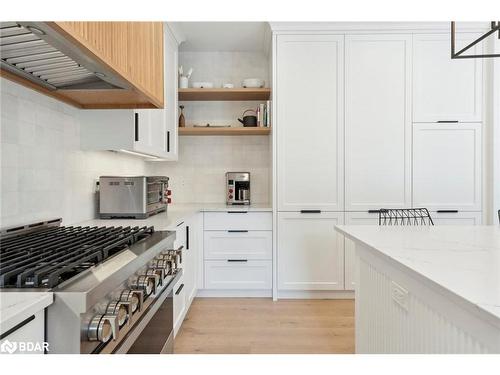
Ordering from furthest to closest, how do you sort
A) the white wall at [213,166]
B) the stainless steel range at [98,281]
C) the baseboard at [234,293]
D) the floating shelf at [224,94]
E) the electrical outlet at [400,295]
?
the white wall at [213,166]
the floating shelf at [224,94]
the baseboard at [234,293]
the electrical outlet at [400,295]
the stainless steel range at [98,281]

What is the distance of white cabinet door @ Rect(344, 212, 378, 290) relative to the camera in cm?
332


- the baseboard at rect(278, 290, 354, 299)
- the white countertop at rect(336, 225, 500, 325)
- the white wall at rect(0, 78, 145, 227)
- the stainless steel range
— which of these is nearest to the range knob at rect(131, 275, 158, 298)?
the stainless steel range

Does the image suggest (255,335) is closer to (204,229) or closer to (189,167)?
(204,229)

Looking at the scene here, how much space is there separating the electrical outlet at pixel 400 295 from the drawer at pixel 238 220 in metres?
2.04

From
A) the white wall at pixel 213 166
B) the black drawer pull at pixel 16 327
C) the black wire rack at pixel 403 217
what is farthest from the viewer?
the white wall at pixel 213 166

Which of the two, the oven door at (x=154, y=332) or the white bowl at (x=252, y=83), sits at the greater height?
the white bowl at (x=252, y=83)

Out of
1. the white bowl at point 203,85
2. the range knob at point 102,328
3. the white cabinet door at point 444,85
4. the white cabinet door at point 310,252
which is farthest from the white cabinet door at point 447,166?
the range knob at point 102,328

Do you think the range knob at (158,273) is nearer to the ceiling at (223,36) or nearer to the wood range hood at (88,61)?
the wood range hood at (88,61)

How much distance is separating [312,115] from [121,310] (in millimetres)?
2697

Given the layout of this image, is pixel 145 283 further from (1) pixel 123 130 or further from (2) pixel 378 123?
(2) pixel 378 123

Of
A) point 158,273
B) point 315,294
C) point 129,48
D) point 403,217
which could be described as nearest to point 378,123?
point 403,217

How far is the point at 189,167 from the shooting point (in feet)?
13.2

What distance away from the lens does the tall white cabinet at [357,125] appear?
10.9 ft

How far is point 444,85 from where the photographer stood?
3.33 meters
